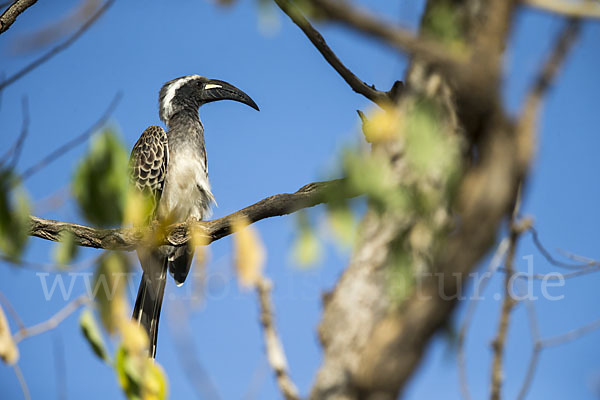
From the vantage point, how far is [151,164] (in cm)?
565

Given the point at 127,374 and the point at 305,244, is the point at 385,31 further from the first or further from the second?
the point at 127,374

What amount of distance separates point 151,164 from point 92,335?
3845 mm

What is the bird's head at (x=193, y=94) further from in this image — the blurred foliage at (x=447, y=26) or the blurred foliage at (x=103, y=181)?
the blurred foliage at (x=447, y=26)

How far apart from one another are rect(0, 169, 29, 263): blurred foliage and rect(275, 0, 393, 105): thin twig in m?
1.48

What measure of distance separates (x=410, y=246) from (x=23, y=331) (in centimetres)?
135

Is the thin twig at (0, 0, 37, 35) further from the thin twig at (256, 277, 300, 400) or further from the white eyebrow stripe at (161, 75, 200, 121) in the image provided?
the thin twig at (256, 277, 300, 400)

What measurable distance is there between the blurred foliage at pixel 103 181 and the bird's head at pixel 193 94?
14.7 ft

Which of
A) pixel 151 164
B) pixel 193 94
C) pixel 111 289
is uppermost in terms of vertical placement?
pixel 193 94

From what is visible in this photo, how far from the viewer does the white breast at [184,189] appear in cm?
569

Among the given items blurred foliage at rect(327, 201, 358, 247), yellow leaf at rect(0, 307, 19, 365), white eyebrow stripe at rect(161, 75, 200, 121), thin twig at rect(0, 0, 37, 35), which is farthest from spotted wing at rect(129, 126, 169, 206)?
blurred foliage at rect(327, 201, 358, 247)

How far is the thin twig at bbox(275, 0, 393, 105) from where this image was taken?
307cm

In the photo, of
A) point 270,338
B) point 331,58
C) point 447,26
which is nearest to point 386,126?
point 447,26

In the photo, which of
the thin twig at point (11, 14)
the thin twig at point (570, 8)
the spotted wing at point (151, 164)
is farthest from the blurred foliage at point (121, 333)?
the spotted wing at point (151, 164)

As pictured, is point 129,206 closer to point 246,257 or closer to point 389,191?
point 246,257
